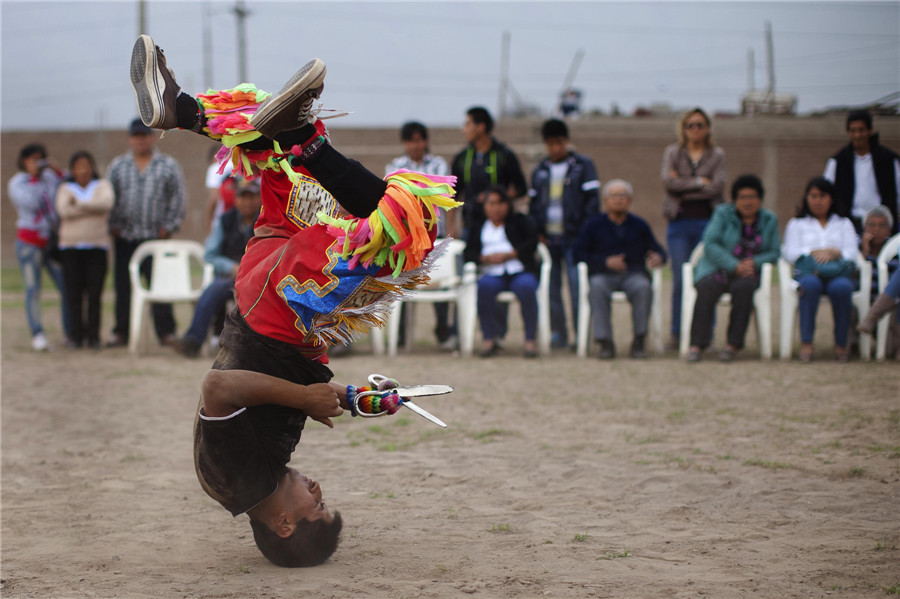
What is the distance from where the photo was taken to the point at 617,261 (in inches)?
358

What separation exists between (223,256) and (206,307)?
0.73 metres

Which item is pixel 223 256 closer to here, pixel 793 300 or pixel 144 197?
pixel 144 197

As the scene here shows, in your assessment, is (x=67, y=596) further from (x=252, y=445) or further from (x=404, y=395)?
(x=404, y=395)

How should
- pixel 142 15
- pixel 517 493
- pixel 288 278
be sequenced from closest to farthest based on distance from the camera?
pixel 288 278 → pixel 517 493 → pixel 142 15

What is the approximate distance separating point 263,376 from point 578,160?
682 centimetres

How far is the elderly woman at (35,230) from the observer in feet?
33.1

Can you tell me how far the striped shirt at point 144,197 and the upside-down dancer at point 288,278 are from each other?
22.7ft

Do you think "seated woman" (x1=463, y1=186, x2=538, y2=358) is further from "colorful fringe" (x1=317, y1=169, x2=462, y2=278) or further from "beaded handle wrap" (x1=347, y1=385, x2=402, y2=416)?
"colorful fringe" (x1=317, y1=169, x2=462, y2=278)

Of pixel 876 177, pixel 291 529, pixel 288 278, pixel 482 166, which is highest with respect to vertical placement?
pixel 482 166

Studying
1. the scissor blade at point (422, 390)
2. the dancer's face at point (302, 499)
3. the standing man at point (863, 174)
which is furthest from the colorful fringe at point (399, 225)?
the standing man at point (863, 174)

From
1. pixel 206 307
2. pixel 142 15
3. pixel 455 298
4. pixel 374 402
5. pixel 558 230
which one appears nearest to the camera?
pixel 374 402

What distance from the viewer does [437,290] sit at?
9.52 metres

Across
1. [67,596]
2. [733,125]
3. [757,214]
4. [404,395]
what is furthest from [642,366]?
[733,125]

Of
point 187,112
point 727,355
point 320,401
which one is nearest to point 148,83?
point 187,112
